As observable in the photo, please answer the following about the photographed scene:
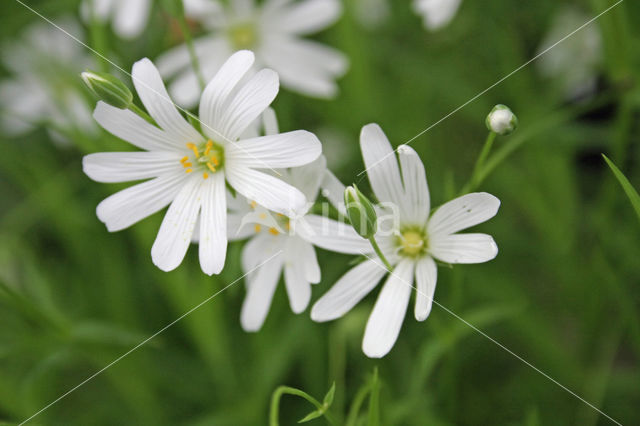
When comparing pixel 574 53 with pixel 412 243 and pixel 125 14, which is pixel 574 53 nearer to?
pixel 412 243

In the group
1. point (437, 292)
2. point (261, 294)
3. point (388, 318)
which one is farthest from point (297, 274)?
point (437, 292)

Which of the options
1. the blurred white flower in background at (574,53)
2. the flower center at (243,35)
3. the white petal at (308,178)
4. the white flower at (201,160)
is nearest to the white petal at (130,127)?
the white flower at (201,160)

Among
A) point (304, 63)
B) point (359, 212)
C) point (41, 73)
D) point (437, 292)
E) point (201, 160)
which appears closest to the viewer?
point (359, 212)

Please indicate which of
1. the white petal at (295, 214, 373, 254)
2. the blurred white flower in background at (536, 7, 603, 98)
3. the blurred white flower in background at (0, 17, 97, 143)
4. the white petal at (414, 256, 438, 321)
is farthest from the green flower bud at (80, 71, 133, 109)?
the blurred white flower in background at (536, 7, 603, 98)

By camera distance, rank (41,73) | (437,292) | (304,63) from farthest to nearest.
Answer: (41,73)
(304,63)
(437,292)

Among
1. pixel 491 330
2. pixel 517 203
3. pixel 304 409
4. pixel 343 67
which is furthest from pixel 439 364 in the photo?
pixel 343 67

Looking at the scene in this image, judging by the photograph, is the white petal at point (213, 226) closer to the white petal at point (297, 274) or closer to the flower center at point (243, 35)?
the white petal at point (297, 274)

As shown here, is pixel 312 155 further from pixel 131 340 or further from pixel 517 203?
pixel 517 203
